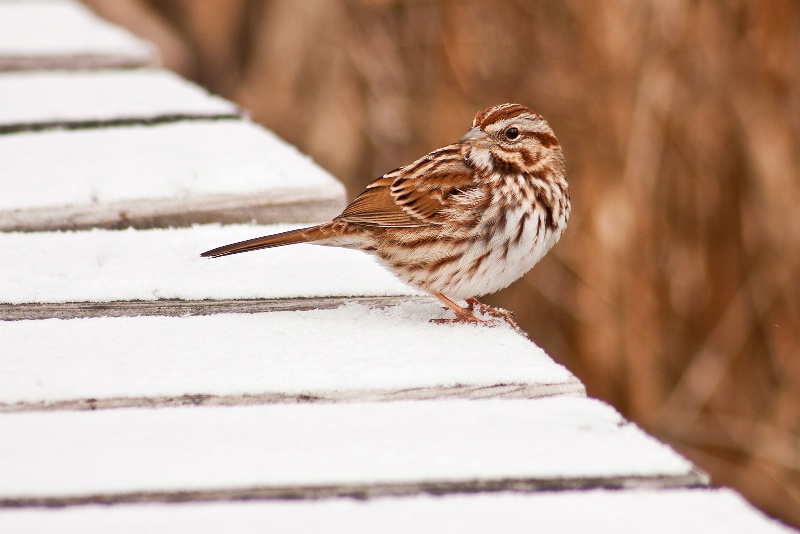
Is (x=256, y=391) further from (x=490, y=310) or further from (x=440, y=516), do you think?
(x=490, y=310)

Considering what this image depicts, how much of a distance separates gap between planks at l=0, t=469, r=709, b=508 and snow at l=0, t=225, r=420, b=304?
96 cm

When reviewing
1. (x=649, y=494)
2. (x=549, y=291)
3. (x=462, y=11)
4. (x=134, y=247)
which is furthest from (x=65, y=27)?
(x=649, y=494)

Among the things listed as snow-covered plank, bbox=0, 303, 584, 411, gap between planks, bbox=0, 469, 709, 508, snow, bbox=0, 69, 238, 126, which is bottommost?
snow, bbox=0, 69, 238, 126

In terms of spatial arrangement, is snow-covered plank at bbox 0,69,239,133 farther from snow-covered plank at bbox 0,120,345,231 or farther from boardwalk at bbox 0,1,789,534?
boardwalk at bbox 0,1,789,534

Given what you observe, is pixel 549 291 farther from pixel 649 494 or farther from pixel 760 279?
pixel 649 494

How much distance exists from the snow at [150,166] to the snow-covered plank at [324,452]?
4.34 feet

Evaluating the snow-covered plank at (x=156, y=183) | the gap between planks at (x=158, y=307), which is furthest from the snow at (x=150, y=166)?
the gap between planks at (x=158, y=307)

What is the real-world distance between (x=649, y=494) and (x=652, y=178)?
13.6ft

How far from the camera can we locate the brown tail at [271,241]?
2.79 metres

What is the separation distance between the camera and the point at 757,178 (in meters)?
5.34

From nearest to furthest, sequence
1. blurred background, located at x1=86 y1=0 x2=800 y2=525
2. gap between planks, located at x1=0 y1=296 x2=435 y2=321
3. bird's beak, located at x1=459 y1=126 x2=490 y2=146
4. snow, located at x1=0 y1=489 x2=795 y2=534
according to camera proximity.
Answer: snow, located at x1=0 y1=489 x2=795 y2=534 < gap between planks, located at x1=0 y1=296 x2=435 y2=321 < bird's beak, located at x1=459 y1=126 x2=490 y2=146 < blurred background, located at x1=86 y1=0 x2=800 y2=525

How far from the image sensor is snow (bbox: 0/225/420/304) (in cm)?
252

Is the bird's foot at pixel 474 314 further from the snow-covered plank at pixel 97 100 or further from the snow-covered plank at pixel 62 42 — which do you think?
the snow-covered plank at pixel 62 42

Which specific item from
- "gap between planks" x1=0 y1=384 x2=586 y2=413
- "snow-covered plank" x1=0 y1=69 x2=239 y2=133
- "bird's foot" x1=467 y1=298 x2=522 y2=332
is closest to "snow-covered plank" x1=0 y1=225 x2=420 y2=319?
"bird's foot" x1=467 y1=298 x2=522 y2=332
